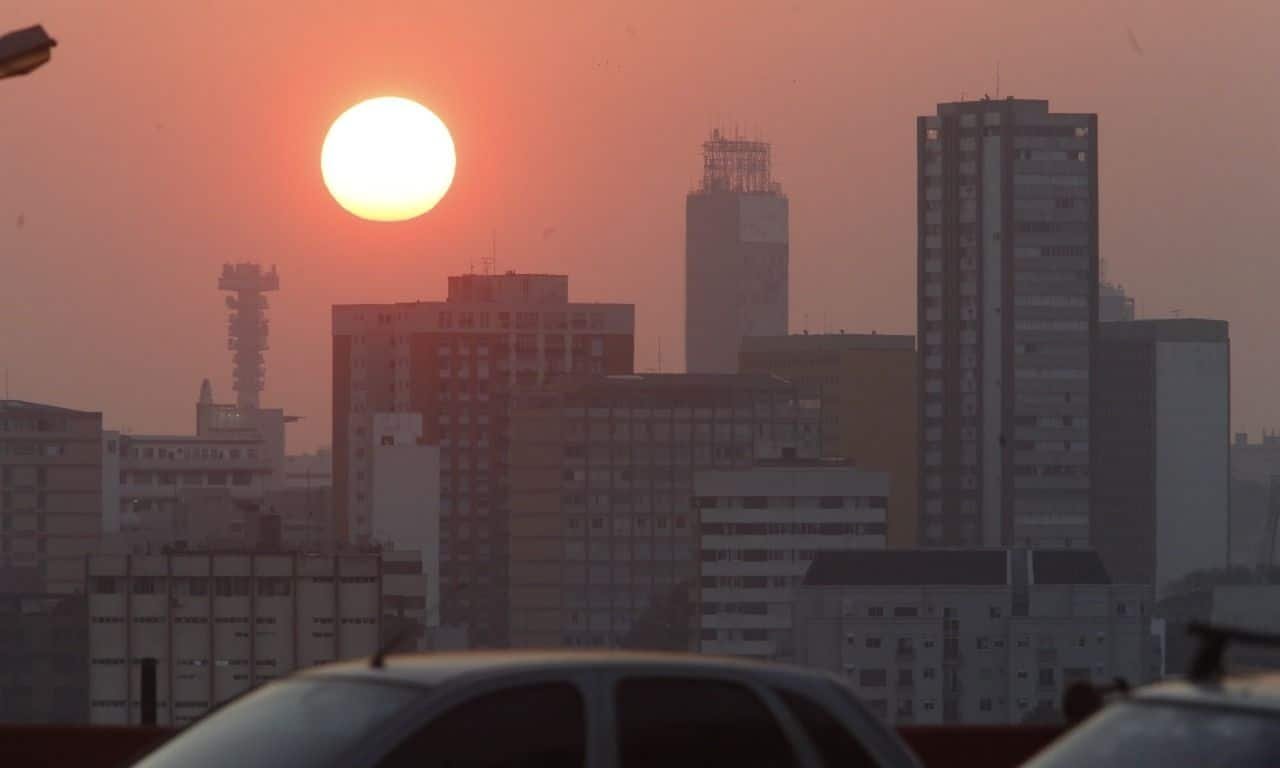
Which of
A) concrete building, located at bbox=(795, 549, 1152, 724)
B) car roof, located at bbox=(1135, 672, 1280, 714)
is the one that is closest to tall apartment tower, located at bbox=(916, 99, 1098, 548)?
concrete building, located at bbox=(795, 549, 1152, 724)

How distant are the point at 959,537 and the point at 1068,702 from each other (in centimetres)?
18973

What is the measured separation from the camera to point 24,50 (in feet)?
37.9

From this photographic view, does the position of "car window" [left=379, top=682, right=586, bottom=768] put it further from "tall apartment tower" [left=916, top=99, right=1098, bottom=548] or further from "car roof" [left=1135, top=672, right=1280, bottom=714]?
"tall apartment tower" [left=916, top=99, right=1098, bottom=548]

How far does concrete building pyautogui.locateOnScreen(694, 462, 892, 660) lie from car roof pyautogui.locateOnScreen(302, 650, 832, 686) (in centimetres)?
16363

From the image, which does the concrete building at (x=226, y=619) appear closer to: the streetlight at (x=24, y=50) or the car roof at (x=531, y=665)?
the streetlight at (x=24, y=50)

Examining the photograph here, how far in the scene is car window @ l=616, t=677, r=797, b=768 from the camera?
6148 mm

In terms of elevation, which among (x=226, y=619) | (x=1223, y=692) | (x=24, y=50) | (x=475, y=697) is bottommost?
(x=226, y=619)

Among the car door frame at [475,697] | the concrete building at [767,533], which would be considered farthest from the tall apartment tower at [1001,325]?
the car door frame at [475,697]

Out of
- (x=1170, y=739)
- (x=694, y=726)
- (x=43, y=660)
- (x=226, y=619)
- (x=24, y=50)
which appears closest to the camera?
(x=1170, y=739)

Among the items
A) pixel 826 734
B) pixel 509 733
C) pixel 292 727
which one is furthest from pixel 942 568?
pixel 292 727

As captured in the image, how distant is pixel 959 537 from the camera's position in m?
194

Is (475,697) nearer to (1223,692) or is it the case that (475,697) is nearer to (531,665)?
(531,665)

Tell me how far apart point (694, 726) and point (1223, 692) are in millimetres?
1545

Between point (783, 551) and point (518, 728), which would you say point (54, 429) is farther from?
point (518, 728)
